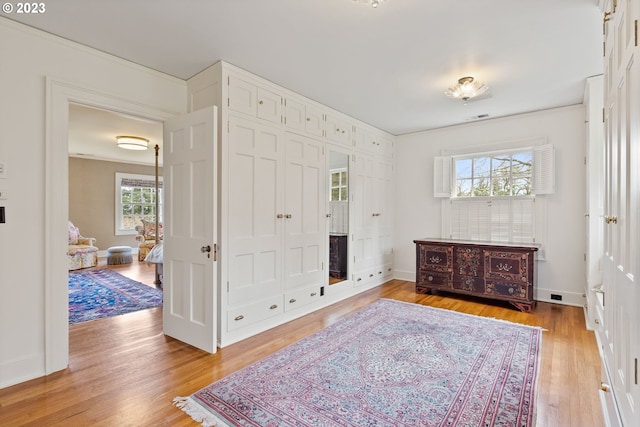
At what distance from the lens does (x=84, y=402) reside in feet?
6.57

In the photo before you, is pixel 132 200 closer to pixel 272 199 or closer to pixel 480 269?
pixel 272 199

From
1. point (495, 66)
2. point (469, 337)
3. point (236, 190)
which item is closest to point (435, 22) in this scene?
point (495, 66)

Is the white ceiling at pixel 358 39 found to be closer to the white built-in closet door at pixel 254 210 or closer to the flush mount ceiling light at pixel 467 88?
the flush mount ceiling light at pixel 467 88

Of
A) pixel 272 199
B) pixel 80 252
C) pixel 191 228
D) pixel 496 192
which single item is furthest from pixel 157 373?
pixel 80 252

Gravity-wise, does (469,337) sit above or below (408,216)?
below

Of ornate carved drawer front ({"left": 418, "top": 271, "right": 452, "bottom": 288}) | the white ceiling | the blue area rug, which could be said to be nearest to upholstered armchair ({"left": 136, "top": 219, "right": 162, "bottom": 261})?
the blue area rug

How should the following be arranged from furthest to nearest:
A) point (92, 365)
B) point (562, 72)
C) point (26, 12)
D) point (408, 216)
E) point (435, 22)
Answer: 1. point (408, 216)
2. point (562, 72)
3. point (92, 365)
4. point (435, 22)
5. point (26, 12)

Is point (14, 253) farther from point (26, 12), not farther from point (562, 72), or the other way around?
point (562, 72)

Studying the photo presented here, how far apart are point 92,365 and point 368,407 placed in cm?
220

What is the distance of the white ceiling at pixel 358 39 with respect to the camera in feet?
7.09

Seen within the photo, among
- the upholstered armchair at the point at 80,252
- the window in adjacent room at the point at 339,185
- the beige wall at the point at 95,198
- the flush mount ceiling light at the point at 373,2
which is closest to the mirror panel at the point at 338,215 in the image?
the window in adjacent room at the point at 339,185

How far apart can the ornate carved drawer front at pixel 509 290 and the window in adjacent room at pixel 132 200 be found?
25.7 ft

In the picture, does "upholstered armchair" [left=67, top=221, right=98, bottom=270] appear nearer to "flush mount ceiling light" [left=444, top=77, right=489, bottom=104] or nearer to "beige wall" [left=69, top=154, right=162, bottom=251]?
"beige wall" [left=69, top=154, right=162, bottom=251]

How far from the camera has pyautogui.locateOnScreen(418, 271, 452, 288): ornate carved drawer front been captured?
4.52 metres
